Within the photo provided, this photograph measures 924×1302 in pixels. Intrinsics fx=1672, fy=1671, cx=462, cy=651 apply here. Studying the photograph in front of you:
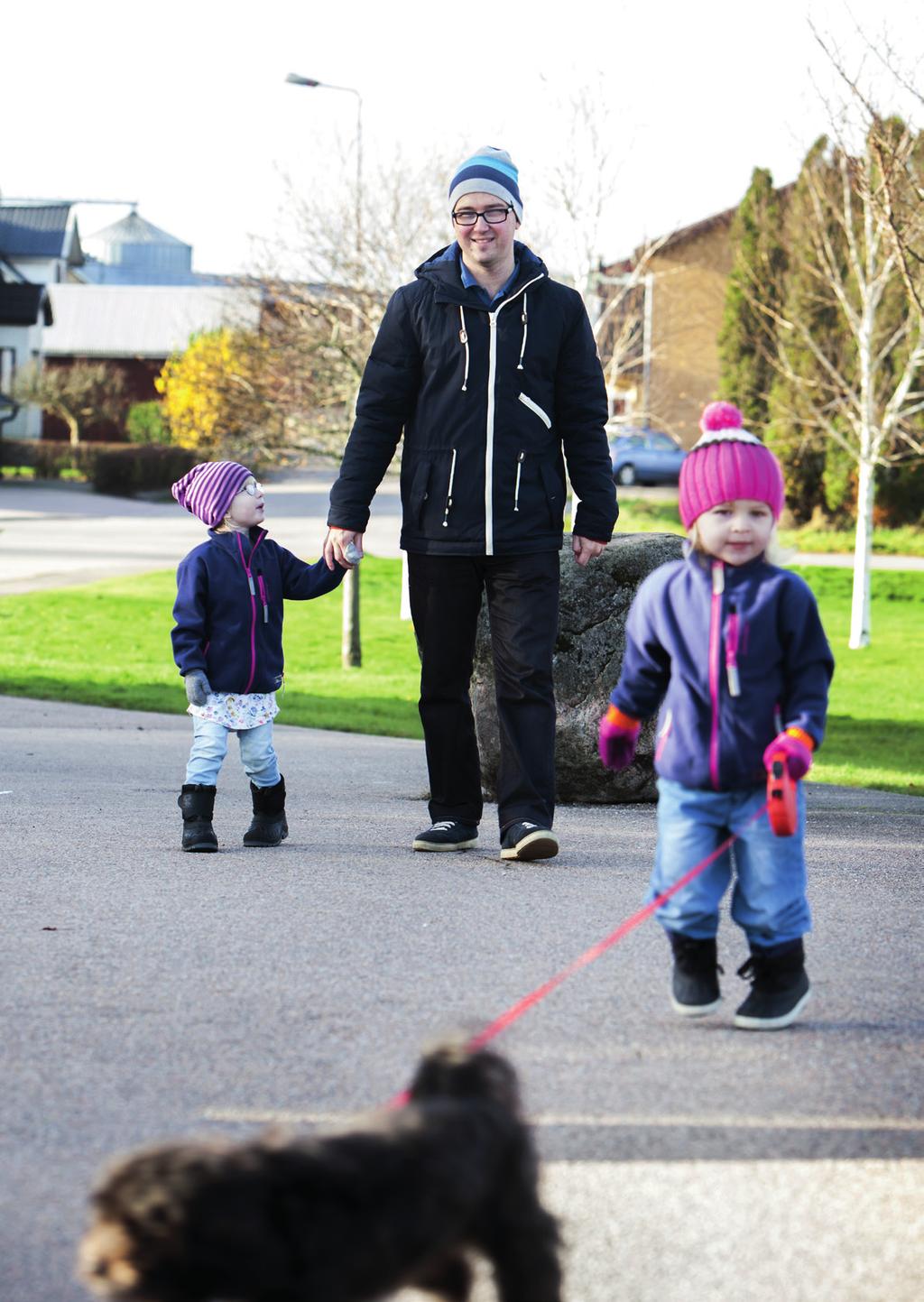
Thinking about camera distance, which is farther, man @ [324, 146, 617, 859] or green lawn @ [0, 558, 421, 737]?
green lawn @ [0, 558, 421, 737]

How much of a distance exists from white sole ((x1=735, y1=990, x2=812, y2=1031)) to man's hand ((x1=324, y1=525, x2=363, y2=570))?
2.65 meters

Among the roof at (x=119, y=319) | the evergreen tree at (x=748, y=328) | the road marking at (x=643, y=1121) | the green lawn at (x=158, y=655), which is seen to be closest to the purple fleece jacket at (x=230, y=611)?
the road marking at (x=643, y=1121)

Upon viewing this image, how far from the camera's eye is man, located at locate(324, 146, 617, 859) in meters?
5.95

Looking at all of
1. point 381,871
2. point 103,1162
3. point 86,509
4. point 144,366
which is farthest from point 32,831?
point 144,366

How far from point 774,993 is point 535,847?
1.98 metres

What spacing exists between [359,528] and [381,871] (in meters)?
1.28

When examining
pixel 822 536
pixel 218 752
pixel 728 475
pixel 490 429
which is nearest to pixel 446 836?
pixel 218 752

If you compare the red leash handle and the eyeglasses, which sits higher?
the eyeglasses

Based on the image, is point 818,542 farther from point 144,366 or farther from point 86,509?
point 144,366

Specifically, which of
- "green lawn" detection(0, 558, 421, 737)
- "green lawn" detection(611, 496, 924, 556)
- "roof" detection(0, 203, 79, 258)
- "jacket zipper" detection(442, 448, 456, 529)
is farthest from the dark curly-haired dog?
"roof" detection(0, 203, 79, 258)

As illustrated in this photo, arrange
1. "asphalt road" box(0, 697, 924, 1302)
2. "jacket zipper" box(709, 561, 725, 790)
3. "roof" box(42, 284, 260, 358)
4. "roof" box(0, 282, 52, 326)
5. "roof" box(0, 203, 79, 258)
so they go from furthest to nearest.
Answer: "roof" box(0, 203, 79, 258) < "roof" box(42, 284, 260, 358) < "roof" box(0, 282, 52, 326) < "jacket zipper" box(709, 561, 725, 790) < "asphalt road" box(0, 697, 924, 1302)

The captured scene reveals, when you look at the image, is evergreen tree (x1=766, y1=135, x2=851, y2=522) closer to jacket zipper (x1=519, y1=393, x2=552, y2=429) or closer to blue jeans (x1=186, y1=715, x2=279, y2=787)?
jacket zipper (x1=519, y1=393, x2=552, y2=429)

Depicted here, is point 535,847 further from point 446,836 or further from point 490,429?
point 490,429

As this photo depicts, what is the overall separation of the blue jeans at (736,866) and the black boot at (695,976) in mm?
44
